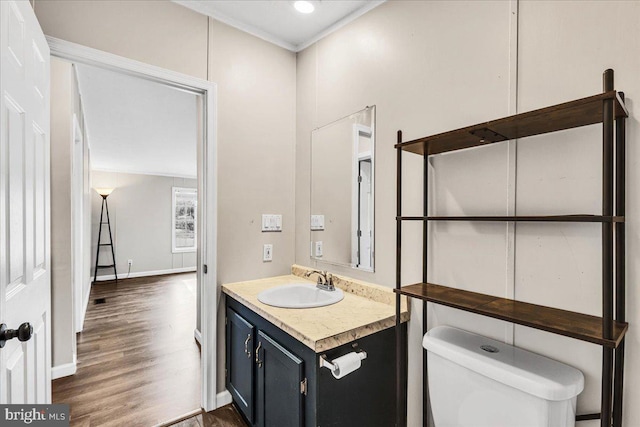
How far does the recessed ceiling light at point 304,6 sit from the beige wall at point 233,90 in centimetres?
43

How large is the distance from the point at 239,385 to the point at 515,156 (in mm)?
1845

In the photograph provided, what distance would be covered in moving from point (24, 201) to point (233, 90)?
132 centimetres

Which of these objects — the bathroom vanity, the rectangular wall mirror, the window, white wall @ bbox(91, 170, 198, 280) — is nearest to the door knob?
the bathroom vanity

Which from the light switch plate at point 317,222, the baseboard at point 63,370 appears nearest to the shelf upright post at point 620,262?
the light switch plate at point 317,222

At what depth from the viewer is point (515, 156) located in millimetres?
1174

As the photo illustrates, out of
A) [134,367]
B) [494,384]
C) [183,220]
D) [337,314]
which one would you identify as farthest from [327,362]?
[183,220]

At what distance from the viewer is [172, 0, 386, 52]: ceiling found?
1.80 m

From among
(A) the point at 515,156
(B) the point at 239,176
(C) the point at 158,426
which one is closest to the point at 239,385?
(C) the point at 158,426

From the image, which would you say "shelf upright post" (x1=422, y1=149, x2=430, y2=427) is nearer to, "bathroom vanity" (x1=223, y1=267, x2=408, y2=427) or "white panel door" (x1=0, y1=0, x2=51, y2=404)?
"bathroom vanity" (x1=223, y1=267, x2=408, y2=427)

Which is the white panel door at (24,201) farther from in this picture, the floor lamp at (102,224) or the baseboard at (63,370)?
the floor lamp at (102,224)

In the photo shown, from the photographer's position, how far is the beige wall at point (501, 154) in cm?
99

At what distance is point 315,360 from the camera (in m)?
1.19

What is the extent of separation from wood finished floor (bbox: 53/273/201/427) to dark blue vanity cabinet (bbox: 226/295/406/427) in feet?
2.42

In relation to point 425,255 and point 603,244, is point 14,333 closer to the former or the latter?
point 425,255
